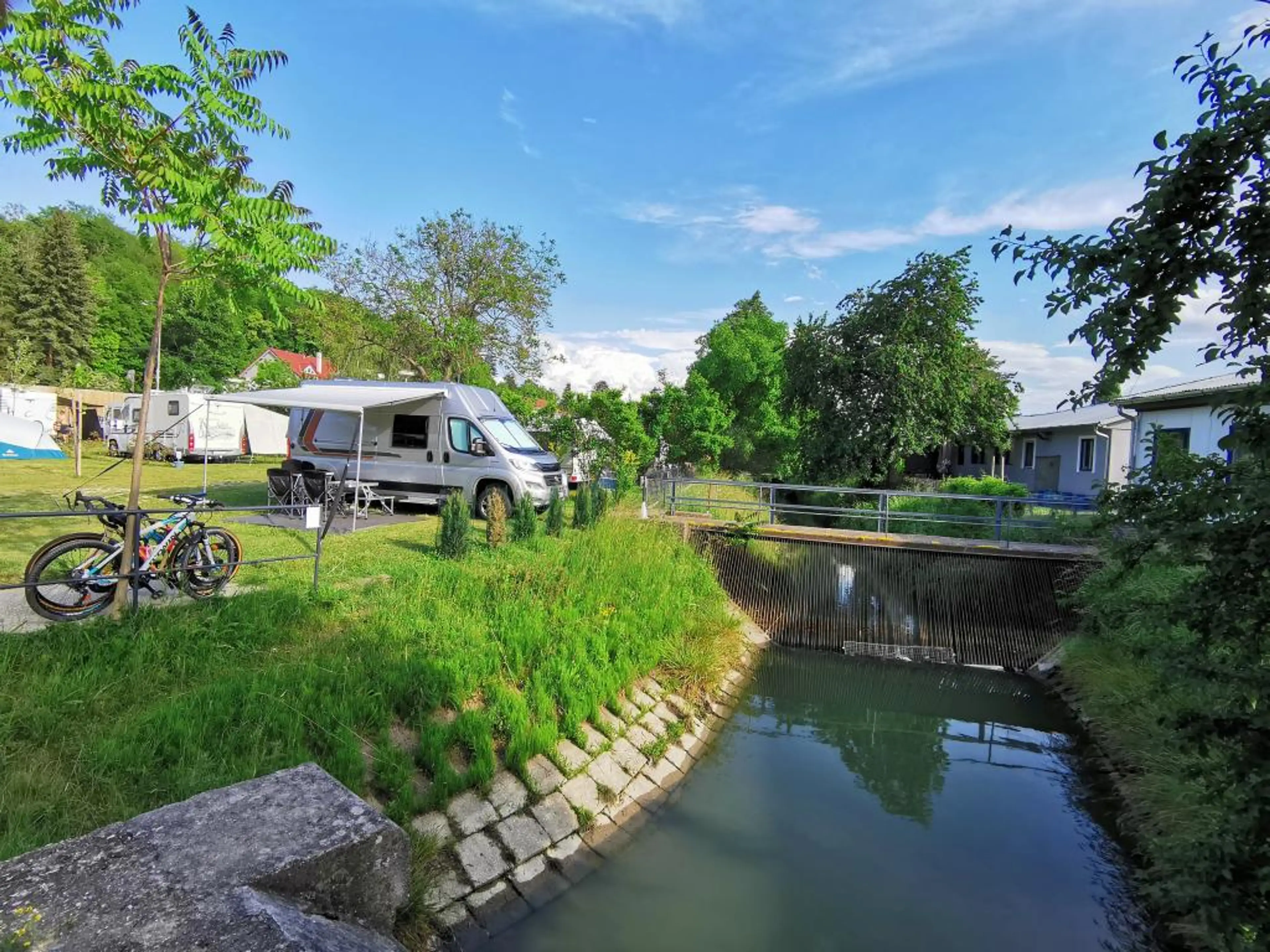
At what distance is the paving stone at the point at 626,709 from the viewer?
6.06 m

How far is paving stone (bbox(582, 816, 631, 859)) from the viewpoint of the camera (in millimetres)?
4688

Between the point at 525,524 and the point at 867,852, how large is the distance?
5.64 metres

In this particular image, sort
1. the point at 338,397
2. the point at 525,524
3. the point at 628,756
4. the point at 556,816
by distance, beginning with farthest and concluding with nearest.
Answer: the point at 338,397 → the point at 525,524 → the point at 628,756 → the point at 556,816

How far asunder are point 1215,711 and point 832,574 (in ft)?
28.9

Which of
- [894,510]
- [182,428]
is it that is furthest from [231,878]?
[182,428]

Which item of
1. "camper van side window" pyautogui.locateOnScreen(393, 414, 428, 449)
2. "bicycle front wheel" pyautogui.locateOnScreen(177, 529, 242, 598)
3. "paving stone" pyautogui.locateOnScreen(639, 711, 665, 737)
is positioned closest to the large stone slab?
"bicycle front wheel" pyautogui.locateOnScreen(177, 529, 242, 598)

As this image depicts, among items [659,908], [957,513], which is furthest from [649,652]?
[957,513]

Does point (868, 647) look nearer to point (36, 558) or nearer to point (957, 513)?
→ point (957, 513)

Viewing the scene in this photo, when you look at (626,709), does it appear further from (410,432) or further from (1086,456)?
(1086,456)

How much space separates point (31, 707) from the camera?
11.9 feet

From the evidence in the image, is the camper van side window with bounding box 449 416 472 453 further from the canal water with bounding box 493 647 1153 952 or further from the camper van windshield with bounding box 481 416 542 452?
the canal water with bounding box 493 647 1153 952

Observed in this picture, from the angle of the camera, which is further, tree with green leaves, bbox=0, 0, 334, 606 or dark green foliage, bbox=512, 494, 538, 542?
dark green foliage, bbox=512, 494, 538, 542

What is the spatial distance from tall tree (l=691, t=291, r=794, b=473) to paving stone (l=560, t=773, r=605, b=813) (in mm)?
23893

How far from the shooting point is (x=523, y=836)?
14.1 ft
